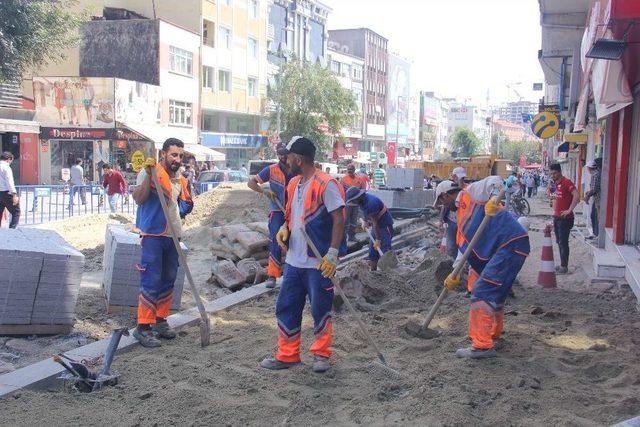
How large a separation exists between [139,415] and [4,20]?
15.4m

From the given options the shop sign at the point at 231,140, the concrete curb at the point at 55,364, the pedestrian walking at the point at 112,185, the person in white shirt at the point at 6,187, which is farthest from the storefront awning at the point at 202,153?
the concrete curb at the point at 55,364

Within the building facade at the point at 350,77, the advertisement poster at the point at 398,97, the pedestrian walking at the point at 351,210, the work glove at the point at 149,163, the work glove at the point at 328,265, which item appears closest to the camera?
the work glove at the point at 328,265

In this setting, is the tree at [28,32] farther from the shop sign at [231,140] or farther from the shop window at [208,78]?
the shop sign at [231,140]

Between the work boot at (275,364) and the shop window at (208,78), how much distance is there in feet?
118

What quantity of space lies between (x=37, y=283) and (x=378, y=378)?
9.85ft

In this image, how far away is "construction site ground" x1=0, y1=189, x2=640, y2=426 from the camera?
3.97 meters

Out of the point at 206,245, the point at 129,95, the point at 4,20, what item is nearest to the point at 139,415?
the point at 206,245

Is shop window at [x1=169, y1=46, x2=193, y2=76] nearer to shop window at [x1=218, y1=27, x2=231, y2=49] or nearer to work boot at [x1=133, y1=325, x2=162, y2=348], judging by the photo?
shop window at [x1=218, y1=27, x2=231, y2=49]

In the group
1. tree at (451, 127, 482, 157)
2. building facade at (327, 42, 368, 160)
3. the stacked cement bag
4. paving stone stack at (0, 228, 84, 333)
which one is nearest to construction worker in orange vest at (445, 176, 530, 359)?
paving stone stack at (0, 228, 84, 333)

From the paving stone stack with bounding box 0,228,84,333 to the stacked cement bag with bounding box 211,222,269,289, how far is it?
2.82 meters

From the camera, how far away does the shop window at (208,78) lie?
39284 millimetres

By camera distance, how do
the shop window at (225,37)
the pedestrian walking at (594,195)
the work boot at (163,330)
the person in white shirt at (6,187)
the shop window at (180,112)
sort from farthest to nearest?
the shop window at (225,37)
the shop window at (180,112)
the person in white shirt at (6,187)
the pedestrian walking at (594,195)
the work boot at (163,330)

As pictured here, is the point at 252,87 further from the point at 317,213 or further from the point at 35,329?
the point at 317,213

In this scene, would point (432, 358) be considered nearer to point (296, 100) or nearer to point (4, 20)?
point (4, 20)
